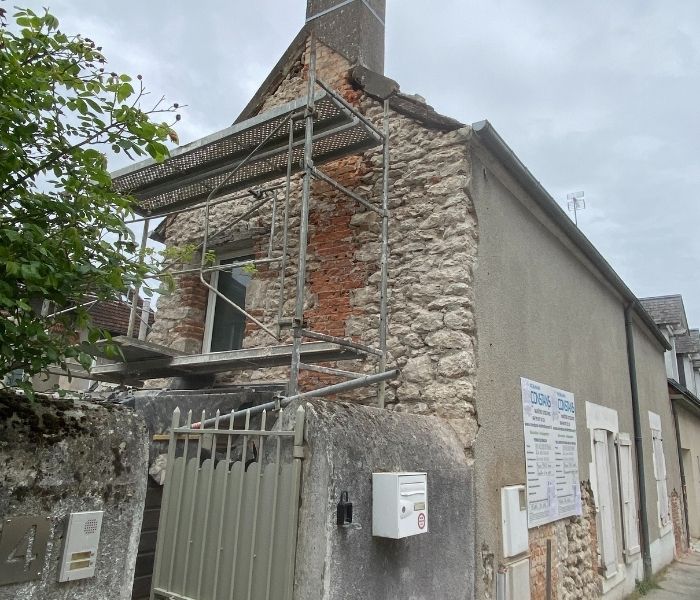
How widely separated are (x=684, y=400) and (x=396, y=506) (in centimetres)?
1314

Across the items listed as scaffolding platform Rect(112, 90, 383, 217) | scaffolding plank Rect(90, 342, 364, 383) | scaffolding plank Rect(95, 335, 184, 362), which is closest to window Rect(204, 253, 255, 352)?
scaffolding plank Rect(90, 342, 364, 383)

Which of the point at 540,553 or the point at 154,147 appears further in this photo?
the point at 540,553

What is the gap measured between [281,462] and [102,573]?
1264 mm

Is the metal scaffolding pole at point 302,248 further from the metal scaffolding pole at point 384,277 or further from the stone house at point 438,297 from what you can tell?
the metal scaffolding pole at point 384,277

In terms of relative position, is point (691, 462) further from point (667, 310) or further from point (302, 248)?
point (302, 248)

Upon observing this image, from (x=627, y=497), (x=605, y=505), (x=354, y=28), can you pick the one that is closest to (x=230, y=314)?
(x=354, y=28)

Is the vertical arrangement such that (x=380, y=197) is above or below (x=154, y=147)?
above

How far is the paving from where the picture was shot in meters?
7.98

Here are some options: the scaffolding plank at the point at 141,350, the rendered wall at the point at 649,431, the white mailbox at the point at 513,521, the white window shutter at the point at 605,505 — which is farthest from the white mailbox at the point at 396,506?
the rendered wall at the point at 649,431

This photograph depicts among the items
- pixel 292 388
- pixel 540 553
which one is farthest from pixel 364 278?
pixel 540 553

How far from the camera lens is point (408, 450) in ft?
12.6

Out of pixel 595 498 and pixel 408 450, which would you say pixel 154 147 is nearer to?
pixel 408 450

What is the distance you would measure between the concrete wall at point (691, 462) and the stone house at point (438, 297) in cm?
731

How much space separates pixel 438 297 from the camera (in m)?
4.93
